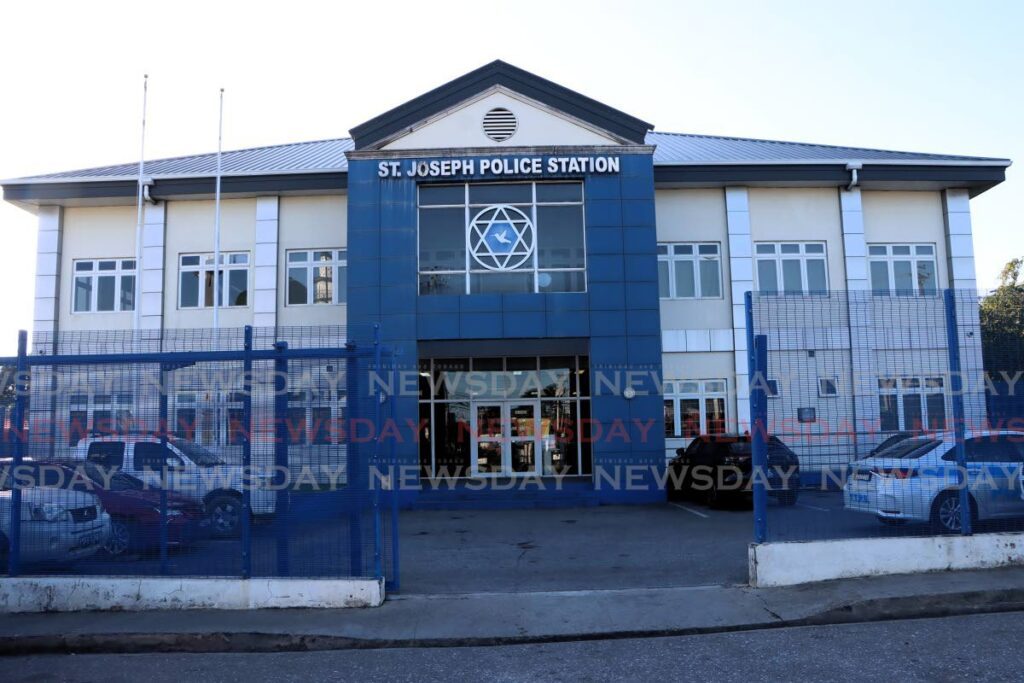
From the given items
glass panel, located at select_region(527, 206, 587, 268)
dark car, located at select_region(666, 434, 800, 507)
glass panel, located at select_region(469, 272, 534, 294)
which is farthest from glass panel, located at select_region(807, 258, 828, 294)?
glass panel, located at select_region(469, 272, 534, 294)

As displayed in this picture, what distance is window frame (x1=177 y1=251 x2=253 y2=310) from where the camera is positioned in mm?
21562

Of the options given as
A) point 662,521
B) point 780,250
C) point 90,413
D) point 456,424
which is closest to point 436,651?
point 90,413

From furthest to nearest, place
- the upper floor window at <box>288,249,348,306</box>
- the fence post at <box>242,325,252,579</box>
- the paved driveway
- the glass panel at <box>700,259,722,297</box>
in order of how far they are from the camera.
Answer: the glass panel at <box>700,259,722,297</box>, the upper floor window at <box>288,249,348,306</box>, the paved driveway, the fence post at <box>242,325,252,579</box>

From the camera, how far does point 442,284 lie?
62.4 ft

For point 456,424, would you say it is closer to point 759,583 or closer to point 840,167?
point 840,167

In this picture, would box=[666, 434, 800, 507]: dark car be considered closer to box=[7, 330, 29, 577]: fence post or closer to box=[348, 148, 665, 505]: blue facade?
box=[348, 148, 665, 505]: blue facade

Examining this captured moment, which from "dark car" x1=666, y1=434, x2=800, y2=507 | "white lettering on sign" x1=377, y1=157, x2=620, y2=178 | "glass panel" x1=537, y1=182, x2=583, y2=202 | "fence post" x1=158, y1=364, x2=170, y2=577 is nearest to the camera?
"fence post" x1=158, y1=364, x2=170, y2=577

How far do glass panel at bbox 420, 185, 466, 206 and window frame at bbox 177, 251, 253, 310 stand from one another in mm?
5433

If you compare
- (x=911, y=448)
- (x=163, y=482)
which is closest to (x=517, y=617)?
(x=163, y=482)

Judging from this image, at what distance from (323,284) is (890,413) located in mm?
15388

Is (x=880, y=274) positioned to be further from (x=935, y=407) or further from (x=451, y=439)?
(x=935, y=407)

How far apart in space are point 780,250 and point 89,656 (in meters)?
18.5

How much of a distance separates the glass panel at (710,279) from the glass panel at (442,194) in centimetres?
A: 656

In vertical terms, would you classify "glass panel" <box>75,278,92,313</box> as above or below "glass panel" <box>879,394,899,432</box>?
above
